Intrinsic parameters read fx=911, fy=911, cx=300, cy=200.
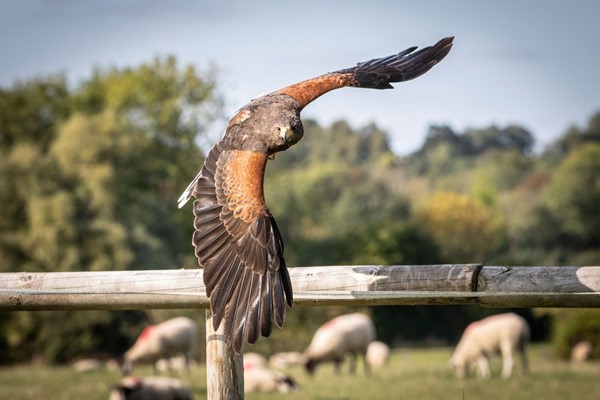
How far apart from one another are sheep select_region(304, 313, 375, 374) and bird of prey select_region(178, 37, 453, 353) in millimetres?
14653

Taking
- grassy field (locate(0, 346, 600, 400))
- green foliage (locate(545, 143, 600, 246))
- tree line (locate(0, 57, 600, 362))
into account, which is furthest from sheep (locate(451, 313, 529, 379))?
green foliage (locate(545, 143, 600, 246))

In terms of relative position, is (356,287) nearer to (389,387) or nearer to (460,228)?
(389,387)

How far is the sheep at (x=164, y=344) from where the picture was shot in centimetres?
1967

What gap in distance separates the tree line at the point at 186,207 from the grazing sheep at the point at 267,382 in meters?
4.11

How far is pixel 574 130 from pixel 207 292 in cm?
8701

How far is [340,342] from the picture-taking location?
826 inches

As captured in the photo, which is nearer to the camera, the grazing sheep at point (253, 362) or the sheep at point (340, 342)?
the grazing sheep at point (253, 362)

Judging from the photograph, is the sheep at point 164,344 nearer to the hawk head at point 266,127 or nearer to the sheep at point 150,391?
the sheep at point 150,391

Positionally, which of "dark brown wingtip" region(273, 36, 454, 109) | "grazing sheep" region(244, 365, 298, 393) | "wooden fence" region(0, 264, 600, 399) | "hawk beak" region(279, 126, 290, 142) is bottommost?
"grazing sheep" region(244, 365, 298, 393)

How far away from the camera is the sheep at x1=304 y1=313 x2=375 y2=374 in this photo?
20625mm

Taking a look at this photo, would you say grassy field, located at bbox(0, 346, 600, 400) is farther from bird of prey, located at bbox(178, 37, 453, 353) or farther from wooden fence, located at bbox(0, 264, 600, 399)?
wooden fence, located at bbox(0, 264, 600, 399)

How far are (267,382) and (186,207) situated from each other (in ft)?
78.1

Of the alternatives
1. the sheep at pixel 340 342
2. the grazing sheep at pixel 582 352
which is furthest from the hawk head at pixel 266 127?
the grazing sheep at pixel 582 352

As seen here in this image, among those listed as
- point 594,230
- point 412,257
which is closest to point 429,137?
point 594,230
